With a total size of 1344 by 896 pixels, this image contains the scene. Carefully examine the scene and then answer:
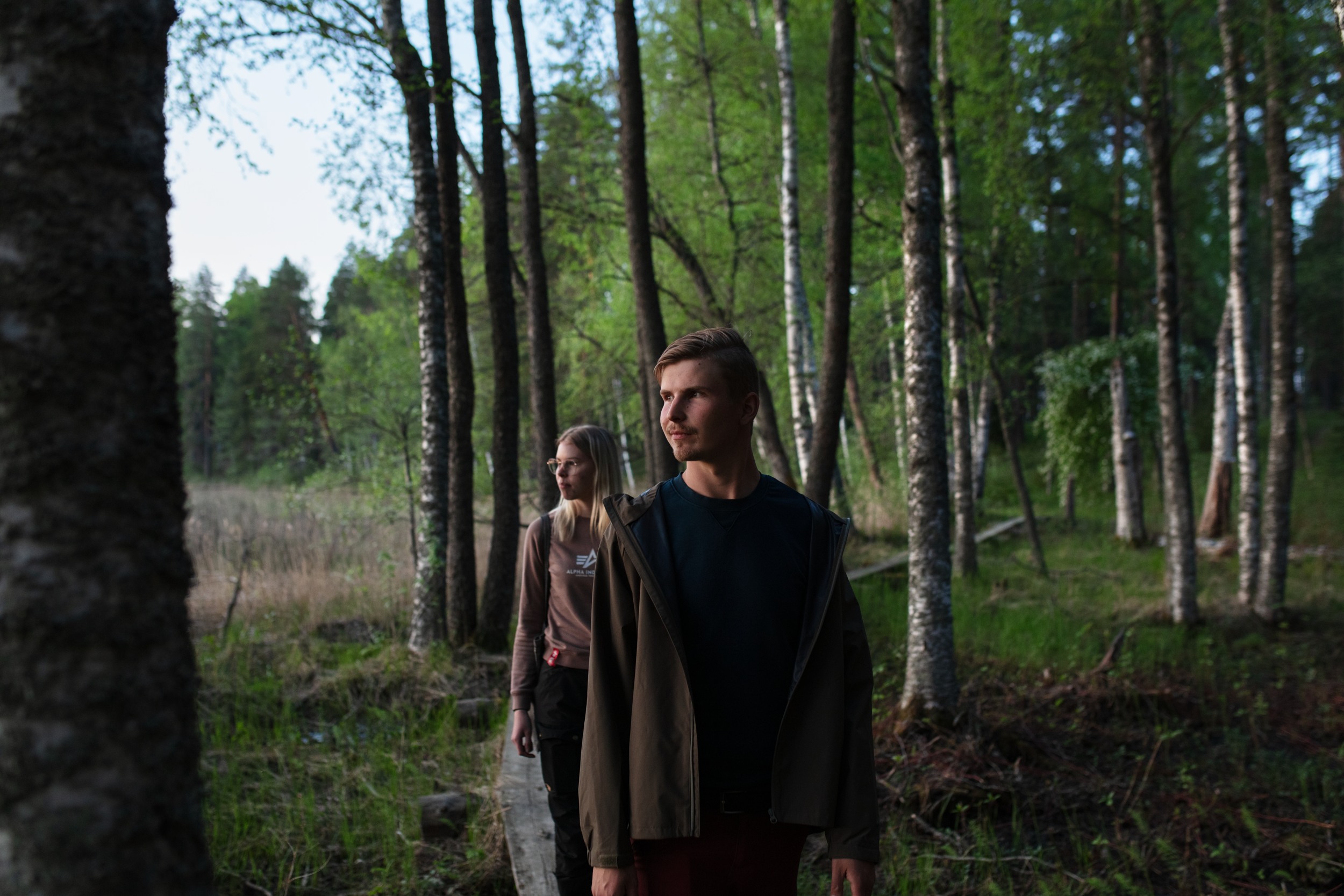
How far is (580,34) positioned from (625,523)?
29.4 ft

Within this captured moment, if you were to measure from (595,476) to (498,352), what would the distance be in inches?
231

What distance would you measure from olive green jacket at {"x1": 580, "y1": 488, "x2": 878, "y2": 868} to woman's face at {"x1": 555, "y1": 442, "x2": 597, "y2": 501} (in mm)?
1579

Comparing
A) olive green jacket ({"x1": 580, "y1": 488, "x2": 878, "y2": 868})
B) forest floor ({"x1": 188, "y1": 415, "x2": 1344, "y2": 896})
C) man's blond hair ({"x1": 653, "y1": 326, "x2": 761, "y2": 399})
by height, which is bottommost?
forest floor ({"x1": 188, "y1": 415, "x2": 1344, "y2": 896})

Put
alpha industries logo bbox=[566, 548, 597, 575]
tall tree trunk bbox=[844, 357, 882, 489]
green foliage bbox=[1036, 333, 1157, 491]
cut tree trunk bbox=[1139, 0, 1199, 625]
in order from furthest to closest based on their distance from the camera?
green foliage bbox=[1036, 333, 1157, 491] < tall tree trunk bbox=[844, 357, 882, 489] < cut tree trunk bbox=[1139, 0, 1199, 625] < alpha industries logo bbox=[566, 548, 597, 575]

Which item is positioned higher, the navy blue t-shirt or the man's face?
the man's face

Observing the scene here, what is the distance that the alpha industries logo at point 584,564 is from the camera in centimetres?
369

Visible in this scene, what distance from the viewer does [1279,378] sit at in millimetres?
9914

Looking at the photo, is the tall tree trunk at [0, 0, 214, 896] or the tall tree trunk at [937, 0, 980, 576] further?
the tall tree trunk at [937, 0, 980, 576]

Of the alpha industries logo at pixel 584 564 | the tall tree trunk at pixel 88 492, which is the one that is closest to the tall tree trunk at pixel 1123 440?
the alpha industries logo at pixel 584 564

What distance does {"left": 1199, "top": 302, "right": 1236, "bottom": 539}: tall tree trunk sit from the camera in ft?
51.1

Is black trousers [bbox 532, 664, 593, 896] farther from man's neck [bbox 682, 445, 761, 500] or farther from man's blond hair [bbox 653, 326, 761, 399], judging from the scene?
man's blond hair [bbox 653, 326, 761, 399]

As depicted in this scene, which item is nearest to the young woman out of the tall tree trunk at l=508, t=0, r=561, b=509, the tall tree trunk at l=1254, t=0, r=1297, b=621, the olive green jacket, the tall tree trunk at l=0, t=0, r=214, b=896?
the olive green jacket

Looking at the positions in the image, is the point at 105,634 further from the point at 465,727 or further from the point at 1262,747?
the point at 1262,747

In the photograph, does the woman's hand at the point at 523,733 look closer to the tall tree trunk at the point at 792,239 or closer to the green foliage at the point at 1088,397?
the tall tree trunk at the point at 792,239
